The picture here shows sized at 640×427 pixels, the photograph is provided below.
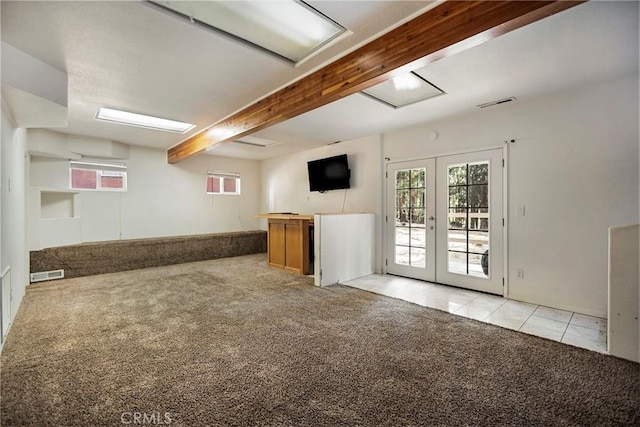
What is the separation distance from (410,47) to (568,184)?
2651 mm

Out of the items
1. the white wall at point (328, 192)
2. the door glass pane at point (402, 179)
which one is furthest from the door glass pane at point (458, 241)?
the white wall at point (328, 192)

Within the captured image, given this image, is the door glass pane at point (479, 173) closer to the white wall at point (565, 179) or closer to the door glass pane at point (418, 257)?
the white wall at point (565, 179)

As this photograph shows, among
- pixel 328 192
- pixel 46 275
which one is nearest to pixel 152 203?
pixel 46 275

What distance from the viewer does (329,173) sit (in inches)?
230

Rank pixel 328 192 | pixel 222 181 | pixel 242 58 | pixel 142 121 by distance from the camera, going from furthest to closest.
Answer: pixel 222 181, pixel 328 192, pixel 142 121, pixel 242 58

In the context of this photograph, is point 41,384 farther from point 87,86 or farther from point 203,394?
point 87,86

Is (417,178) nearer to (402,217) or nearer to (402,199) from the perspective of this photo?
(402,199)

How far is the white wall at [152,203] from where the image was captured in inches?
192

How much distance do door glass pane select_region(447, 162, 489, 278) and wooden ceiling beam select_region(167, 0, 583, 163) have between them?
2.43 meters

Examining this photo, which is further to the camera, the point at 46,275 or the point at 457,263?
the point at 46,275

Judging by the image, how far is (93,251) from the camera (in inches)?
198

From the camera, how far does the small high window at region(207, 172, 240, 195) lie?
7223 mm

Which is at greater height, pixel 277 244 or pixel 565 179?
pixel 565 179

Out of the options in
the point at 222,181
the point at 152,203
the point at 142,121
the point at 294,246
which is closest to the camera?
the point at 142,121
